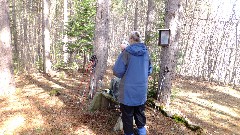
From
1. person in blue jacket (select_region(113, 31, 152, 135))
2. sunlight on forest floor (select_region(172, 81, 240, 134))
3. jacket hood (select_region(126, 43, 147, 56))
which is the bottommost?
sunlight on forest floor (select_region(172, 81, 240, 134))

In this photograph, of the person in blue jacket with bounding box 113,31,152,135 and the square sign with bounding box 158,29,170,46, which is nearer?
the person in blue jacket with bounding box 113,31,152,135

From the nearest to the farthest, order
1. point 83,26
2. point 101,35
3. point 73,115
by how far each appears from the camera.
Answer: point 73,115, point 101,35, point 83,26

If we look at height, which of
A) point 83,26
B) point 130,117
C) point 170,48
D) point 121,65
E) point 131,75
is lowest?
point 130,117

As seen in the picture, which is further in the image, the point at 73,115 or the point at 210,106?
the point at 210,106

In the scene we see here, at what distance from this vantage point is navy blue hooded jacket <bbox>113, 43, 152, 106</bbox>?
211 inches

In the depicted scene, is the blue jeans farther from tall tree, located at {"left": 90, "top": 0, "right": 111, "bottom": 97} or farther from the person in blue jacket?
tall tree, located at {"left": 90, "top": 0, "right": 111, "bottom": 97}

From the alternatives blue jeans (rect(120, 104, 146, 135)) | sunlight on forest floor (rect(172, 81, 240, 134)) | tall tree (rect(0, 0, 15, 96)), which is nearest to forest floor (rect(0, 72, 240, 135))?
sunlight on forest floor (rect(172, 81, 240, 134))

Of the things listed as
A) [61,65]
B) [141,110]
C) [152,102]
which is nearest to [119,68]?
[141,110]

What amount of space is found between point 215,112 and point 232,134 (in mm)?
2272

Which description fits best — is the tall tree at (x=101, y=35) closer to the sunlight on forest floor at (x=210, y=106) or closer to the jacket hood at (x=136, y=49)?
the jacket hood at (x=136, y=49)

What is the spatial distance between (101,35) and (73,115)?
8.27 ft

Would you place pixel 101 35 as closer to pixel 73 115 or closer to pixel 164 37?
pixel 164 37

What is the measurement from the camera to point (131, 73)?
17.7 ft

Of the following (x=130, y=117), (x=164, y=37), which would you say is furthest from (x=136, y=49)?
(x=164, y=37)
